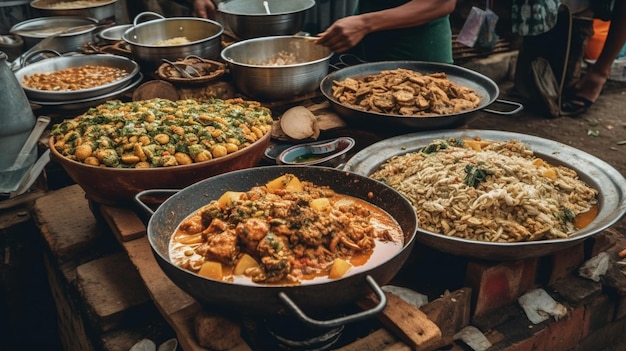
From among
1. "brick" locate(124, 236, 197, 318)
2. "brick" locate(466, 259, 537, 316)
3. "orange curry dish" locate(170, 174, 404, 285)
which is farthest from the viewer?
"brick" locate(466, 259, 537, 316)

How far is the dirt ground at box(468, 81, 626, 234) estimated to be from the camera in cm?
495

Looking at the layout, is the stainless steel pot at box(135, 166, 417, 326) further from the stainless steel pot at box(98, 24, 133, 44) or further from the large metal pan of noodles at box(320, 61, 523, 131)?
the stainless steel pot at box(98, 24, 133, 44)

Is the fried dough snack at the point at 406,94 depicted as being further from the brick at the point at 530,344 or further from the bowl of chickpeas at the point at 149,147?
the brick at the point at 530,344

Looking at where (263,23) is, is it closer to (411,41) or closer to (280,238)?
(411,41)

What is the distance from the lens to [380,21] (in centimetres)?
328

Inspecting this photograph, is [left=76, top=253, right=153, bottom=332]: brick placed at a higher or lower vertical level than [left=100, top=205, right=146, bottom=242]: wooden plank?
lower

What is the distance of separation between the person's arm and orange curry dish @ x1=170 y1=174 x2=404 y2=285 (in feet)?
5.18

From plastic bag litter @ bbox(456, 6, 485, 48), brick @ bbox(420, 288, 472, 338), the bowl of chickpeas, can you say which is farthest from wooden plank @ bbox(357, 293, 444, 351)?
plastic bag litter @ bbox(456, 6, 485, 48)

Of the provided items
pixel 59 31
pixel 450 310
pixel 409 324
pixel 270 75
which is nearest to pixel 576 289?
pixel 450 310

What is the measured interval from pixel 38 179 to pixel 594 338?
262cm

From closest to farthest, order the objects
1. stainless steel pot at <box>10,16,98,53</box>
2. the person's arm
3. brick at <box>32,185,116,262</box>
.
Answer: brick at <box>32,185,116,262</box>
the person's arm
stainless steel pot at <box>10,16,98,53</box>

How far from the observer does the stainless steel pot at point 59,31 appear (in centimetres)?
397

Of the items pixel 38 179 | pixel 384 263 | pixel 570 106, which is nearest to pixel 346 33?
pixel 38 179

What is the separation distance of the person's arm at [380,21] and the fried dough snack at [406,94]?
0.26 meters
